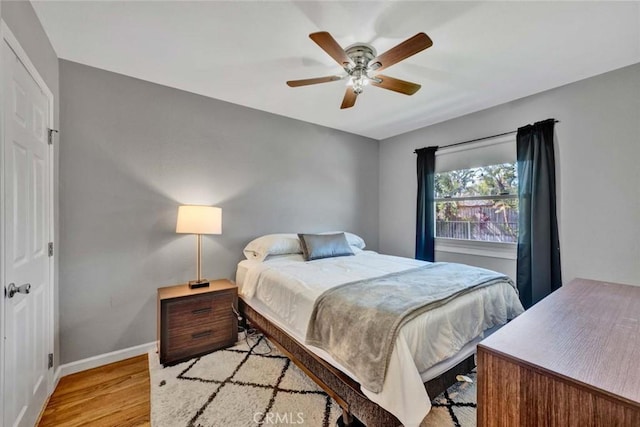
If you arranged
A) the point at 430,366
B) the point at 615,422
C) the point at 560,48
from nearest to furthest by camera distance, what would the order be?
1. the point at 615,422
2. the point at 430,366
3. the point at 560,48

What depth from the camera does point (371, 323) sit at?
1.53 meters

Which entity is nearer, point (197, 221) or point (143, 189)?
point (197, 221)

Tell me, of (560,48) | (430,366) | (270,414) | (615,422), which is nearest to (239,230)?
(270,414)

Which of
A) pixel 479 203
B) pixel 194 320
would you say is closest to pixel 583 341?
pixel 194 320

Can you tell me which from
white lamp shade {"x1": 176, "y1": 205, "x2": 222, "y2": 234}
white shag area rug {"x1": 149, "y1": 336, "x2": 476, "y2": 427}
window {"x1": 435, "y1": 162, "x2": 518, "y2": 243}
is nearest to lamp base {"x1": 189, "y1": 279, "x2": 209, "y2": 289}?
white lamp shade {"x1": 176, "y1": 205, "x2": 222, "y2": 234}

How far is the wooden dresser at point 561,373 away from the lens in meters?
0.65

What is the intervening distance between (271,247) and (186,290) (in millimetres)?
919

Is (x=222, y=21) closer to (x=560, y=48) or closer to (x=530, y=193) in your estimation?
(x=560, y=48)

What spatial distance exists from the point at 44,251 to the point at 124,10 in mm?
1736

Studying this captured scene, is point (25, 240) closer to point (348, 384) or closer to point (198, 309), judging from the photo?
point (198, 309)

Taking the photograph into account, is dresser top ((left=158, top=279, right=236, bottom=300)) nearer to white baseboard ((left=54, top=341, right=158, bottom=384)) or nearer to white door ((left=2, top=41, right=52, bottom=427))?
white baseboard ((left=54, top=341, right=158, bottom=384))

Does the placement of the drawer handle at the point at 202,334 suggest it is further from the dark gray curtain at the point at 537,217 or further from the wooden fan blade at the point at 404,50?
the dark gray curtain at the point at 537,217

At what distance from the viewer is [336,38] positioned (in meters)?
2.02

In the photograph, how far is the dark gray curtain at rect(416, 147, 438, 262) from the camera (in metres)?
3.90
